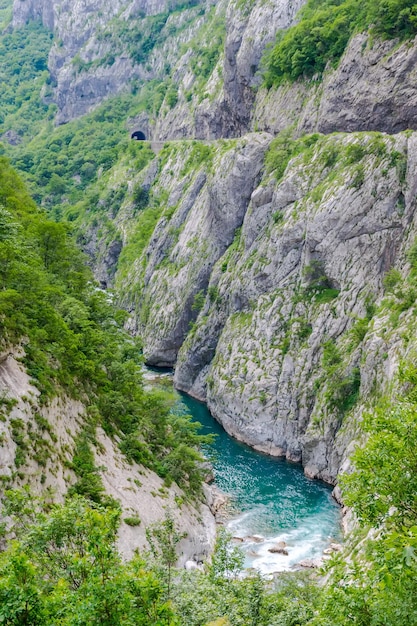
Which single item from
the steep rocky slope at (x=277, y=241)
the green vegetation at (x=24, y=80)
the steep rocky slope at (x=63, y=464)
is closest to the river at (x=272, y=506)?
the steep rocky slope at (x=277, y=241)

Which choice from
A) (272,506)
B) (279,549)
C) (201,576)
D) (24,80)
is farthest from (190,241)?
(24,80)

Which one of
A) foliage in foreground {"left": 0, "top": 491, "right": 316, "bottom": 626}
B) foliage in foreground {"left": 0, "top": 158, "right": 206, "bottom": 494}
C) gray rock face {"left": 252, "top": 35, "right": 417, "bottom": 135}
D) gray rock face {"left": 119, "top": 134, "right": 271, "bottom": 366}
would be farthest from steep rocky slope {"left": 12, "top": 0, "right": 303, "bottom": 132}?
foliage in foreground {"left": 0, "top": 491, "right": 316, "bottom": 626}

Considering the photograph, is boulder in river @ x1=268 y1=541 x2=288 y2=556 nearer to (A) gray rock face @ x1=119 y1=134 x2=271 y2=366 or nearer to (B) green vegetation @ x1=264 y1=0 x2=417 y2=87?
(A) gray rock face @ x1=119 y1=134 x2=271 y2=366

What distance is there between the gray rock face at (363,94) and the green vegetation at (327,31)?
1.49 meters

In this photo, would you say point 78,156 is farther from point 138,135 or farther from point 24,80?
point 24,80

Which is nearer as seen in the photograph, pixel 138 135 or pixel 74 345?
pixel 74 345

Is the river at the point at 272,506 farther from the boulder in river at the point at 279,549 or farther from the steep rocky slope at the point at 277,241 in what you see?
the steep rocky slope at the point at 277,241

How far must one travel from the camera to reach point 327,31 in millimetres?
67312

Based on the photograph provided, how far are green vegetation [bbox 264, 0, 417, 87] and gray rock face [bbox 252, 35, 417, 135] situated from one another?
4.89 ft

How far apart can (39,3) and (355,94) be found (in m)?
152

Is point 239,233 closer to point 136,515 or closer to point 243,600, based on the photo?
point 136,515

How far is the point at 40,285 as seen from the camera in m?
35.9

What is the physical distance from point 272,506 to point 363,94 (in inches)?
1673

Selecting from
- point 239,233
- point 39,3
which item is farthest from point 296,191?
point 39,3
